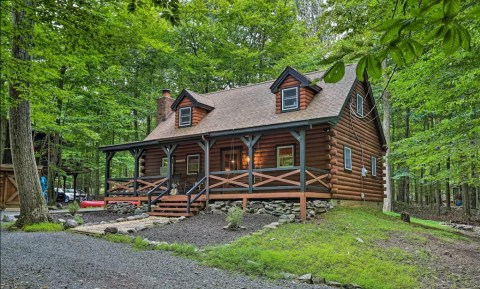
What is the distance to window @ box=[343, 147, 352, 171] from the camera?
15.6m

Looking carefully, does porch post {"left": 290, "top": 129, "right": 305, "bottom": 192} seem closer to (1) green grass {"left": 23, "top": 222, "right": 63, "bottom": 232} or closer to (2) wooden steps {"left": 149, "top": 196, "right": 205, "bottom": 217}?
(2) wooden steps {"left": 149, "top": 196, "right": 205, "bottom": 217}

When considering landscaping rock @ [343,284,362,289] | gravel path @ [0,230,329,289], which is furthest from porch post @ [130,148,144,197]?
landscaping rock @ [343,284,362,289]

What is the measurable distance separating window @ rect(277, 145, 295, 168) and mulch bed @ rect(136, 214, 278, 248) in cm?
337

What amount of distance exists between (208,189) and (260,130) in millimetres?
3230

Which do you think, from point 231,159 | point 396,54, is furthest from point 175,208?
point 396,54

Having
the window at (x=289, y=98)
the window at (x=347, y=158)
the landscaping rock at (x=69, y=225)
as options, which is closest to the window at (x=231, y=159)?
the window at (x=289, y=98)

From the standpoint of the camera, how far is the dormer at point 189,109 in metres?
18.2

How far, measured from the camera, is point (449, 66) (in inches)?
341

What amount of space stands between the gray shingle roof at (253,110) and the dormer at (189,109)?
0.95 ft

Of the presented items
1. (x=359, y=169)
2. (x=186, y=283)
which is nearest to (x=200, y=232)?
(x=186, y=283)

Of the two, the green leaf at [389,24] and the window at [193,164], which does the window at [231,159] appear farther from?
the green leaf at [389,24]

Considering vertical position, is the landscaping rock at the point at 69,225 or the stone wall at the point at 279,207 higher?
the stone wall at the point at 279,207

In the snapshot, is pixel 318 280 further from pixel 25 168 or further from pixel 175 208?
pixel 25 168

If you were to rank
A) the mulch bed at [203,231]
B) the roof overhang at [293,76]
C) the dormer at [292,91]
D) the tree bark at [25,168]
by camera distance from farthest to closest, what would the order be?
the dormer at [292,91], the roof overhang at [293,76], the tree bark at [25,168], the mulch bed at [203,231]
